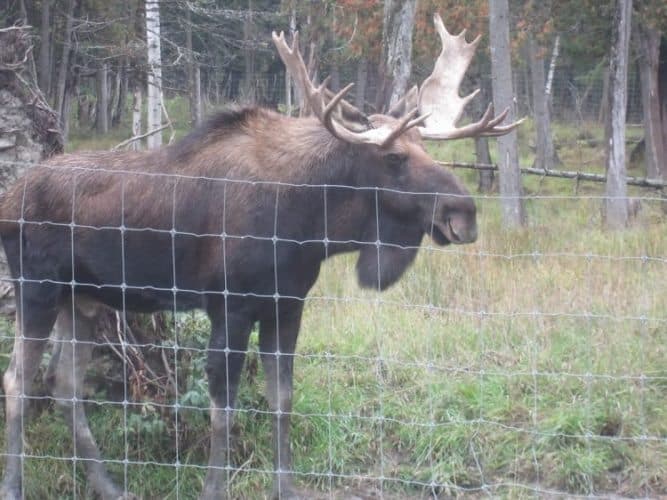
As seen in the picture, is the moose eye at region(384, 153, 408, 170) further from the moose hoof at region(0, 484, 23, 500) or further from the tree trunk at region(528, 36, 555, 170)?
the tree trunk at region(528, 36, 555, 170)

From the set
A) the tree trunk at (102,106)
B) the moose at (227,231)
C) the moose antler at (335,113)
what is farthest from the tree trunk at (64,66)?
the moose antler at (335,113)

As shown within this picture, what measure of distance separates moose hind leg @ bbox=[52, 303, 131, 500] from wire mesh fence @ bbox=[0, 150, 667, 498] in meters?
0.01

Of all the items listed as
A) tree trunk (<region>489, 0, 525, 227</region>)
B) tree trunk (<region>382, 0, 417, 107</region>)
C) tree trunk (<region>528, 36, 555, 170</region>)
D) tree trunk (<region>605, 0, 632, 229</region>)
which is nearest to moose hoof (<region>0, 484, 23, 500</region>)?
tree trunk (<region>489, 0, 525, 227</region>)

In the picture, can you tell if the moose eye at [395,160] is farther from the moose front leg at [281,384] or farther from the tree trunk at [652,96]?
the tree trunk at [652,96]

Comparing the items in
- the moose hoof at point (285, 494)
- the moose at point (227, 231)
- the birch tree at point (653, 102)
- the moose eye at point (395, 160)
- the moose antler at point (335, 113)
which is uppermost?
the birch tree at point (653, 102)

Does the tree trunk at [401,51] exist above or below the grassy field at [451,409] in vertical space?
above

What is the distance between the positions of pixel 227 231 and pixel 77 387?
1.34 m

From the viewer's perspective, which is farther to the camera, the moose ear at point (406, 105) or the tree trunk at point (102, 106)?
the tree trunk at point (102, 106)

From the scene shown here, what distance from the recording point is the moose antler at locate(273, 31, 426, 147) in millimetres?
5469

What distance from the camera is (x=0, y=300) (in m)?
6.44

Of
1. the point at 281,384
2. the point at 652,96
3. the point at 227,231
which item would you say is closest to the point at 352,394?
the point at 281,384

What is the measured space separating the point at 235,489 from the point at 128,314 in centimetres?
137

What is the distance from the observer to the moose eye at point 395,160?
5625 mm

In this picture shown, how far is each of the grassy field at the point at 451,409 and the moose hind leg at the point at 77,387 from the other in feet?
0.41
